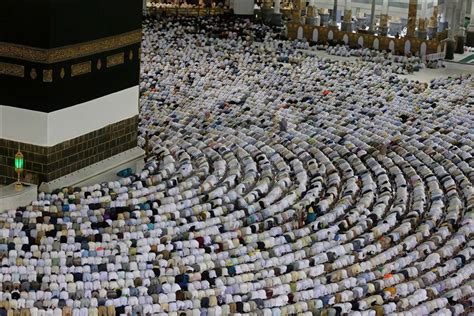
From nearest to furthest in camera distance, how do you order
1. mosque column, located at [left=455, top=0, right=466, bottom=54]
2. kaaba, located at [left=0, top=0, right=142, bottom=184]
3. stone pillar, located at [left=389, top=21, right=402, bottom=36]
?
kaaba, located at [left=0, top=0, right=142, bottom=184] < mosque column, located at [left=455, top=0, right=466, bottom=54] < stone pillar, located at [left=389, top=21, right=402, bottom=36]

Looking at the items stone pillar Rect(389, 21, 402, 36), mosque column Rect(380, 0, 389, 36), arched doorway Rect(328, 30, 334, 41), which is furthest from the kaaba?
stone pillar Rect(389, 21, 402, 36)

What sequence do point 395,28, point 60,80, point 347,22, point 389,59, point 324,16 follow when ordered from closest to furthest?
point 60,80 → point 389,59 → point 347,22 → point 395,28 → point 324,16

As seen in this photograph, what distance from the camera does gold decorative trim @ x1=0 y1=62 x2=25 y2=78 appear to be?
15.3 m

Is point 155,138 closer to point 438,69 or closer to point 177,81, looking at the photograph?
point 177,81

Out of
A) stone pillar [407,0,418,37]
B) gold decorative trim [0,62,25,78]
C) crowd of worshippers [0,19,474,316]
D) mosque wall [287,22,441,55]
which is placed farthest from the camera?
stone pillar [407,0,418,37]

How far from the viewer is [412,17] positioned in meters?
30.2

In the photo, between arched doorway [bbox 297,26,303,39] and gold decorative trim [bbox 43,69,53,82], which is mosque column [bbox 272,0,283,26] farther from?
gold decorative trim [bbox 43,69,53,82]

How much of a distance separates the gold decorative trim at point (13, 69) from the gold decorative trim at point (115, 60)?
1.60m

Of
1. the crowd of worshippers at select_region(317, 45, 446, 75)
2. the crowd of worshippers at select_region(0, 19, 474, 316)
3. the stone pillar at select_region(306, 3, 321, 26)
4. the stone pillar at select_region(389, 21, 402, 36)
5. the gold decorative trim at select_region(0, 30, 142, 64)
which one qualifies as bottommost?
the crowd of worshippers at select_region(0, 19, 474, 316)

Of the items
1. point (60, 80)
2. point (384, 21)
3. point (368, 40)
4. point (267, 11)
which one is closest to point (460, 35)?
point (384, 21)

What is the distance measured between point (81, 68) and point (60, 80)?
0.52 metres

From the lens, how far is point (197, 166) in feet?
57.3

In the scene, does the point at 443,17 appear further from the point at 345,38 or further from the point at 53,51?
the point at 53,51

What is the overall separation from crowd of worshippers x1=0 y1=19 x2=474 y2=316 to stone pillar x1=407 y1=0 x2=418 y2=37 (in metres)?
7.01
